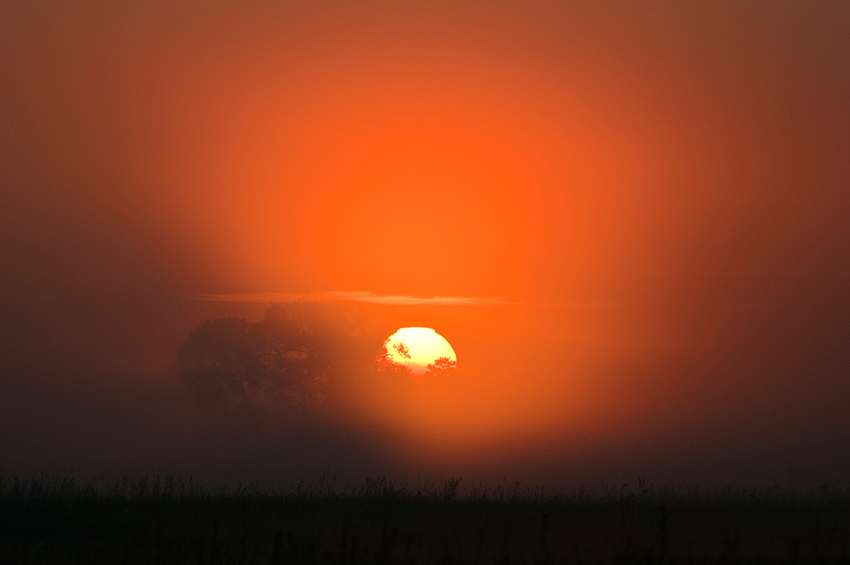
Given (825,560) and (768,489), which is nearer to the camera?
(825,560)

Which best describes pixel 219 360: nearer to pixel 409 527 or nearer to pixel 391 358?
pixel 391 358

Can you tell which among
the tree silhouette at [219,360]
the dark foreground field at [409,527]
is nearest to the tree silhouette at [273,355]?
the tree silhouette at [219,360]

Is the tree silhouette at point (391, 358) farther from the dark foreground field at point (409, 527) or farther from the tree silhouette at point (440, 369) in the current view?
the dark foreground field at point (409, 527)

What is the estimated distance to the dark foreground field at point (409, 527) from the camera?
8.99 meters

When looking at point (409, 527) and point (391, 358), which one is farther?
point (391, 358)

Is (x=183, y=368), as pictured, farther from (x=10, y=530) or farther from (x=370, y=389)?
(x=10, y=530)

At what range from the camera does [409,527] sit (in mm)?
11305

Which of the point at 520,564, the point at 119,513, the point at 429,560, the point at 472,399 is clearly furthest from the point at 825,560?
the point at 472,399

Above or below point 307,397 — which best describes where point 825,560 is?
below

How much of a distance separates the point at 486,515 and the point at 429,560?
3417mm

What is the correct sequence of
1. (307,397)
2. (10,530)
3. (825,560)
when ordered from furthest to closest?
(307,397), (10,530), (825,560)

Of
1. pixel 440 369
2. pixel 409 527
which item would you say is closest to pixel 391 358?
pixel 440 369

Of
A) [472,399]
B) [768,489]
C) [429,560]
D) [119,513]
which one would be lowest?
[429,560]

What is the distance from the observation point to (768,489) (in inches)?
595
